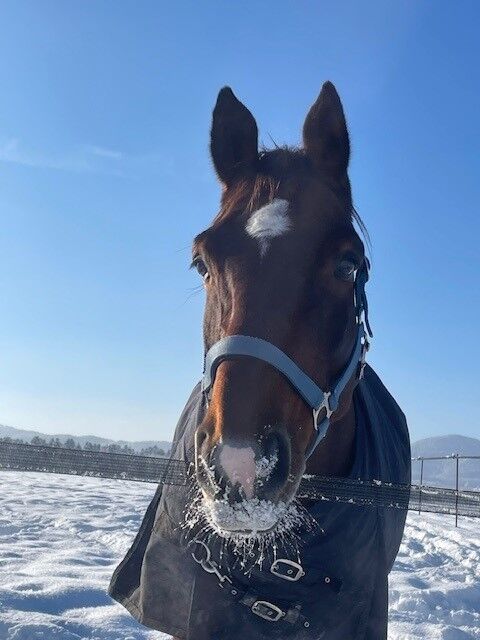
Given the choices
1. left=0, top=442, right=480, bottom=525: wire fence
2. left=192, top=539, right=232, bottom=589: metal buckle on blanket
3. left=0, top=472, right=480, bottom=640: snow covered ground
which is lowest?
left=0, top=472, right=480, bottom=640: snow covered ground

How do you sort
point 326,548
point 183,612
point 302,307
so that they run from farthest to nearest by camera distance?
1. point 183,612
2. point 326,548
3. point 302,307

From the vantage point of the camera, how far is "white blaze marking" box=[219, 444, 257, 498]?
1.48m

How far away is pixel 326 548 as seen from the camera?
2.22 m

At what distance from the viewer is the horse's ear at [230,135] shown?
260 centimetres

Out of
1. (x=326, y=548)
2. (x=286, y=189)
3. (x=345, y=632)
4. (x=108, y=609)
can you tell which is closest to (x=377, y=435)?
(x=326, y=548)

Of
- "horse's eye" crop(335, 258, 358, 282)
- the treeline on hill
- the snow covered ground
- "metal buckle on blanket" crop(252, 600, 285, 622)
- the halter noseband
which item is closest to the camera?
the halter noseband

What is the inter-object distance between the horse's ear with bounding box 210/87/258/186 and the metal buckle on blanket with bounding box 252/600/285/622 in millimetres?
1815

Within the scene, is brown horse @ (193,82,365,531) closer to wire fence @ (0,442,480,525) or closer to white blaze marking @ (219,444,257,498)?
white blaze marking @ (219,444,257,498)

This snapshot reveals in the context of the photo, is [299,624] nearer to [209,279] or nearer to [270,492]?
[270,492]

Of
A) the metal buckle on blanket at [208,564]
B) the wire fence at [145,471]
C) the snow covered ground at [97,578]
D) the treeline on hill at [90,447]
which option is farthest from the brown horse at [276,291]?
the snow covered ground at [97,578]

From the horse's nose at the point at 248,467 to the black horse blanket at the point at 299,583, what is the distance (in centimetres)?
79

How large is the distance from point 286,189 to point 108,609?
3.53 meters

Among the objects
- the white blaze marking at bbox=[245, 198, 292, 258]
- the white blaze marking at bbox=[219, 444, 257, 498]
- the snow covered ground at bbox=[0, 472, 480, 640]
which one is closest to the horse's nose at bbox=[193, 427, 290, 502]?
the white blaze marking at bbox=[219, 444, 257, 498]

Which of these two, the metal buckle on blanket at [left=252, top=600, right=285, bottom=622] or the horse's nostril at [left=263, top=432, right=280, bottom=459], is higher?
the horse's nostril at [left=263, top=432, right=280, bottom=459]
